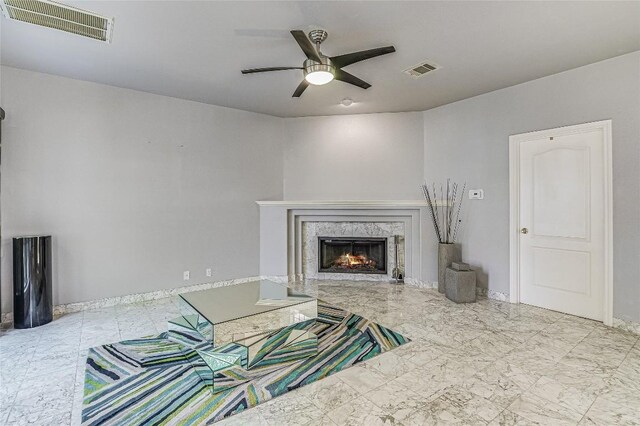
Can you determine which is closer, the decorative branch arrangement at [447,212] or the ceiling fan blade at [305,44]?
the ceiling fan blade at [305,44]

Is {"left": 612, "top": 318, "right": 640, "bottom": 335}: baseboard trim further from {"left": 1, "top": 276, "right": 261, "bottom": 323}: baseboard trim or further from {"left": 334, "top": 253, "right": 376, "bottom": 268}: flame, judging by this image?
{"left": 1, "top": 276, "right": 261, "bottom": 323}: baseboard trim

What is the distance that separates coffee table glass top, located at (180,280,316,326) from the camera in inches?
98.0

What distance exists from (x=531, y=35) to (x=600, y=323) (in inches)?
112

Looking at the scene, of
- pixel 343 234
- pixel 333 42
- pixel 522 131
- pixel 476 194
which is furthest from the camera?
pixel 343 234

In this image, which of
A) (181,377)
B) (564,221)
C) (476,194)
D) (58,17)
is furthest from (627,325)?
(58,17)

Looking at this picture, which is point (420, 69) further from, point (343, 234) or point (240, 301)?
point (240, 301)

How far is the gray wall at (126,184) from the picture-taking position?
3.28 meters

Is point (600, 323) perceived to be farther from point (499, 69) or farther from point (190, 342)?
point (190, 342)

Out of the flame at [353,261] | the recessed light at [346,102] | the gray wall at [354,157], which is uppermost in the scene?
the recessed light at [346,102]

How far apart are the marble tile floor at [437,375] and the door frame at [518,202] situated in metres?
0.34

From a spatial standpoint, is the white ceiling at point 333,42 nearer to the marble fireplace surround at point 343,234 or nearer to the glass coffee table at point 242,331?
the marble fireplace surround at point 343,234

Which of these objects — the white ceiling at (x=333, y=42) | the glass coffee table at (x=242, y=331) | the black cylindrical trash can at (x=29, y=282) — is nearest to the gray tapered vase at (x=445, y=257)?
the white ceiling at (x=333, y=42)

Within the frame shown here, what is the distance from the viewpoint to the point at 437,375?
2.21 m

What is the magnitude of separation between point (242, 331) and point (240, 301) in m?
0.40
